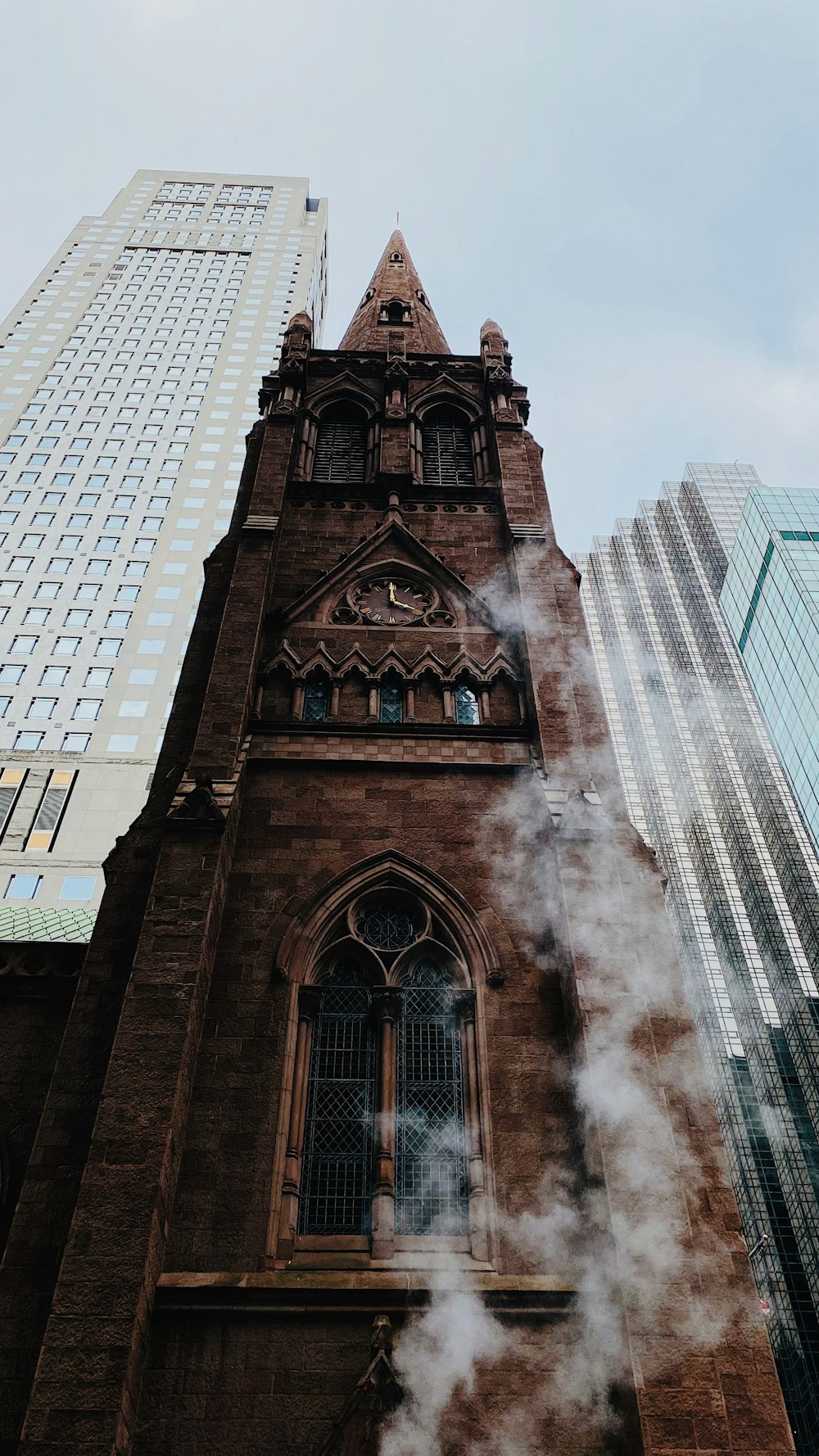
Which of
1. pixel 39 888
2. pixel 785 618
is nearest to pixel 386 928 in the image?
pixel 39 888

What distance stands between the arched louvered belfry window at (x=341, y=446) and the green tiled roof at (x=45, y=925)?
29.8 ft

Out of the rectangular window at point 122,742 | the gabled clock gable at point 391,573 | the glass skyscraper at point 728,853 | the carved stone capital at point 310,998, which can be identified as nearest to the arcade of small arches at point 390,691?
the gabled clock gable at point 391,573

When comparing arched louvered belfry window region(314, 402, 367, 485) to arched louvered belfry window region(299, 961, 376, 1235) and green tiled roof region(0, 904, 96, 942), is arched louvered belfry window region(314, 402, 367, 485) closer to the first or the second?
green tiled roof region(0, 904, 96, 942)

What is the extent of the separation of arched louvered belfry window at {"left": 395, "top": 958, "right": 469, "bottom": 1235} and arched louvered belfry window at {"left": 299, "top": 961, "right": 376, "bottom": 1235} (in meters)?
0.35

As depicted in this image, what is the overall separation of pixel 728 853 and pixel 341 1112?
51877 mm

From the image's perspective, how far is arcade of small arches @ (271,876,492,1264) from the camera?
9.74m

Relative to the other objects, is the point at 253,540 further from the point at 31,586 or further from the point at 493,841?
the point at 31,586

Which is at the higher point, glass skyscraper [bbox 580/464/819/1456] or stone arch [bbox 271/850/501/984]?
glass skyscraper [bbox 580/464/819/1456]

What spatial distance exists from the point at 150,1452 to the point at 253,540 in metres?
11.9

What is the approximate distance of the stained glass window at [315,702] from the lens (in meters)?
14.4

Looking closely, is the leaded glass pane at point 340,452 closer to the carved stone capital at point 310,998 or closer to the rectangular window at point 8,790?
the carved stone capital at point 310,998

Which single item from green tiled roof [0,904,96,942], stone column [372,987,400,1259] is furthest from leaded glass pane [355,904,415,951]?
green tiled roof [0,904,96,942]

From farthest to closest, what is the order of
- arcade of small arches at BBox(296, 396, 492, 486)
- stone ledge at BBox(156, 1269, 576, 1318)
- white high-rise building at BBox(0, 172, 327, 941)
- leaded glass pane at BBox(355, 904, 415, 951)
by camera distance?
white high-rise building at BBox(0, 172, 327, 941) < arcade of small arches at BBox(296, 396, 492, 486) < leaded glass pane at BBox(355, 904, 415, 951) < stone ledge at BBox(156, 1269, 576, 1318)

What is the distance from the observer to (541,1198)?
31.7 ft
